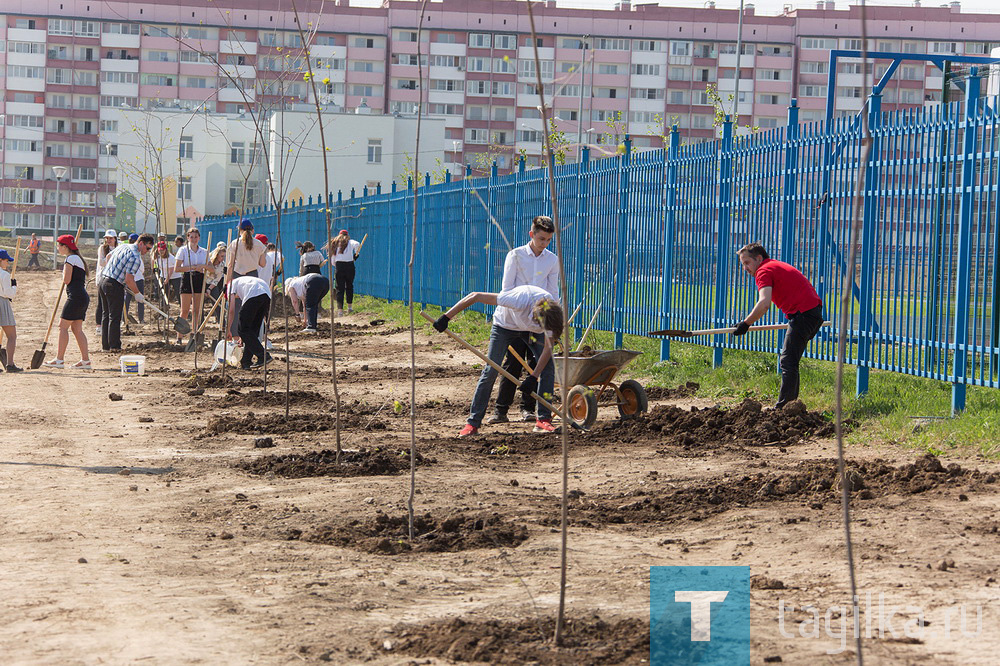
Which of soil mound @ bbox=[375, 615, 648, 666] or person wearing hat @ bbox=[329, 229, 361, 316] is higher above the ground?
person wearing hat @ bbox=[329, 229, 361, 316]

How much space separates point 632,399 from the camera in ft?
32.0

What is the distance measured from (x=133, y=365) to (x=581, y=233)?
18.1 ft

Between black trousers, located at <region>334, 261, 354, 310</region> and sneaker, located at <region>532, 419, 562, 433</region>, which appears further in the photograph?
black trousers, located at <region>334, 261, 354, 310</region>

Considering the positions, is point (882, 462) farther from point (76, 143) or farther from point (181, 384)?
point (76, 143)

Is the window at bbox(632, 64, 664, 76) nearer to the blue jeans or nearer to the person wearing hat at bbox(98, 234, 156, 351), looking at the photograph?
the person wearing hat at bbox(98, 234, 156, 351)

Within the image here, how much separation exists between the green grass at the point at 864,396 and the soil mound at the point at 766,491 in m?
0.87

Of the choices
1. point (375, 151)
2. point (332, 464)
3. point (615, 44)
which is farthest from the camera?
point (615, 44)

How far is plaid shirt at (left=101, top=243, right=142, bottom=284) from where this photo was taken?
52.1 ft

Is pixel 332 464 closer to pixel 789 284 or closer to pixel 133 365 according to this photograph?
pixel 789 284

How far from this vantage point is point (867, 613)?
4.43 meters

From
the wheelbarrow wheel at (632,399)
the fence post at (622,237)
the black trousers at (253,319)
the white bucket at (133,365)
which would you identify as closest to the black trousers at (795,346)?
the wheelbarrow wheel at (632,399)

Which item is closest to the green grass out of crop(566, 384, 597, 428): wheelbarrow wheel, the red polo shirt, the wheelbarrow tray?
the red polo shirt

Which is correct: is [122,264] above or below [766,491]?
above

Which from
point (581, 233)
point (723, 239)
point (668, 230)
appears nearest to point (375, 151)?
point (581, 233)
